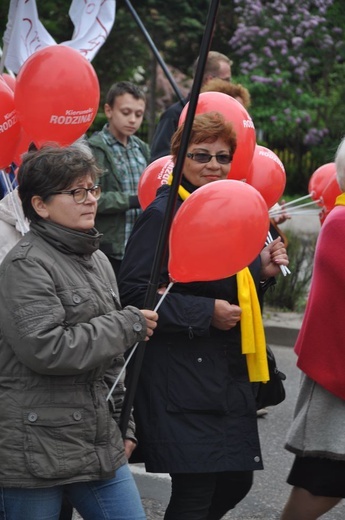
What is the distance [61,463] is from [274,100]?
18.0 metres

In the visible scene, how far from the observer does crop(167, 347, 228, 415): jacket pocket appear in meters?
Result: 3.43

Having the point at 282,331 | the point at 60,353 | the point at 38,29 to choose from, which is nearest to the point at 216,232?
the point at 60,353

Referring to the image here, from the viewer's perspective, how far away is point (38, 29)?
5531 mm

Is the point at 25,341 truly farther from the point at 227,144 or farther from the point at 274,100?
the point at 274,100

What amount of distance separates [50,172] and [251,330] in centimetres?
99

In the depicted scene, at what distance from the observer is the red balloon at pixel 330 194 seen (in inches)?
202

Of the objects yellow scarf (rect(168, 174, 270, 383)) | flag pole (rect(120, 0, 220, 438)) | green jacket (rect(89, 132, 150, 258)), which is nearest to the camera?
flag pole (rect(120, 0, 220, 438))

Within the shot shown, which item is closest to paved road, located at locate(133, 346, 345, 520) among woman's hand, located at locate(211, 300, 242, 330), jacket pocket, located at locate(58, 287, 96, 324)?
woman's hand, located at locate(211, 300, 242, 330)

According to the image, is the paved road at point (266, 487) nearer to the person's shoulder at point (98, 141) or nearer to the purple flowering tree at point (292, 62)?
the person's shoulder at point (98, 141)

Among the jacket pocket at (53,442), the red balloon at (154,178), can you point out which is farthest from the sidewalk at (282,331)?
the jacket pocket at (53,442)

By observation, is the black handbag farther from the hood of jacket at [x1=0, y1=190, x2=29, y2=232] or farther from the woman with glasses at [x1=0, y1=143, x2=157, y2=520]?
the hood of jacket at [x1=0, y1=190, x2=29, y2=232]

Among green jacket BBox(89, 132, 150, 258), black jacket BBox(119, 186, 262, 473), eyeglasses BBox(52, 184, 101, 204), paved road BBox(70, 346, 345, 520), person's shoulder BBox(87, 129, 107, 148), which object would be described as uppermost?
eyeglasses BBox(52, 184, 101, 204)

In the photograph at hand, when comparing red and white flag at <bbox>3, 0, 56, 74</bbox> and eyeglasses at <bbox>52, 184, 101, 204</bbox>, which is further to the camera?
red and white flag at <bbox>3, 0, 56, 74</bbox>

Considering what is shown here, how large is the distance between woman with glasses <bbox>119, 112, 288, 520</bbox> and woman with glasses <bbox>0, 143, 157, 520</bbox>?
0.38 m
